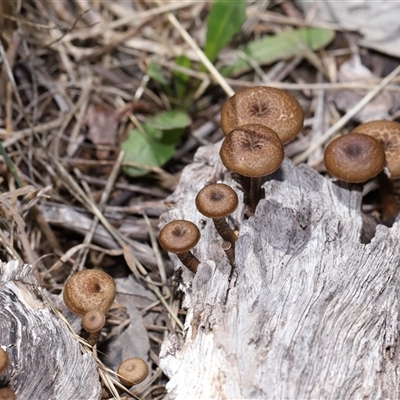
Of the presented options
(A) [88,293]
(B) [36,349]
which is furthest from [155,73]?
(B) [36,349]

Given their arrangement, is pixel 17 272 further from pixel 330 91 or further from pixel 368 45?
pixel 368 45

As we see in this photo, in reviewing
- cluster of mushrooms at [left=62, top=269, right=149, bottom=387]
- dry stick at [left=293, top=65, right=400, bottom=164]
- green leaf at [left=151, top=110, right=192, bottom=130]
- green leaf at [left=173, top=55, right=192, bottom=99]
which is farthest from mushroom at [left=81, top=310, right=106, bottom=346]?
green leaf at [left=173, top=55, right=192, bottom=99]

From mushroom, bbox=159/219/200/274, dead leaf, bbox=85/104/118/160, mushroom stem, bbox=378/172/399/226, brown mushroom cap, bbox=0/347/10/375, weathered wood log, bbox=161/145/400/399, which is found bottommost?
mushroom stem, bbox=378/172/399/226

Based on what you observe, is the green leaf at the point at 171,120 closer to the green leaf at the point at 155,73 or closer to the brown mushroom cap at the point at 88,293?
the green leaf at the point at 155,73

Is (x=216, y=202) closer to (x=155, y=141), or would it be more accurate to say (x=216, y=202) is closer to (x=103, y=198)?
(x=103, y=198)


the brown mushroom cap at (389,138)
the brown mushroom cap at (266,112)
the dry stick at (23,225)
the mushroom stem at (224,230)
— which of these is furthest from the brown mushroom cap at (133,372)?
the brown mushroom cap at (389,138)

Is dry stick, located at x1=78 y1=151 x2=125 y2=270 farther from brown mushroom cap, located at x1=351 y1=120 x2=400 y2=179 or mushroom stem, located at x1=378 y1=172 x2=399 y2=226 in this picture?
mushroom stem, located at x1=378 y1=172 x2=399 y2=226

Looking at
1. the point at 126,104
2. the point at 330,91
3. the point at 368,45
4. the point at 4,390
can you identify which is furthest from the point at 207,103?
the point at 4,390
